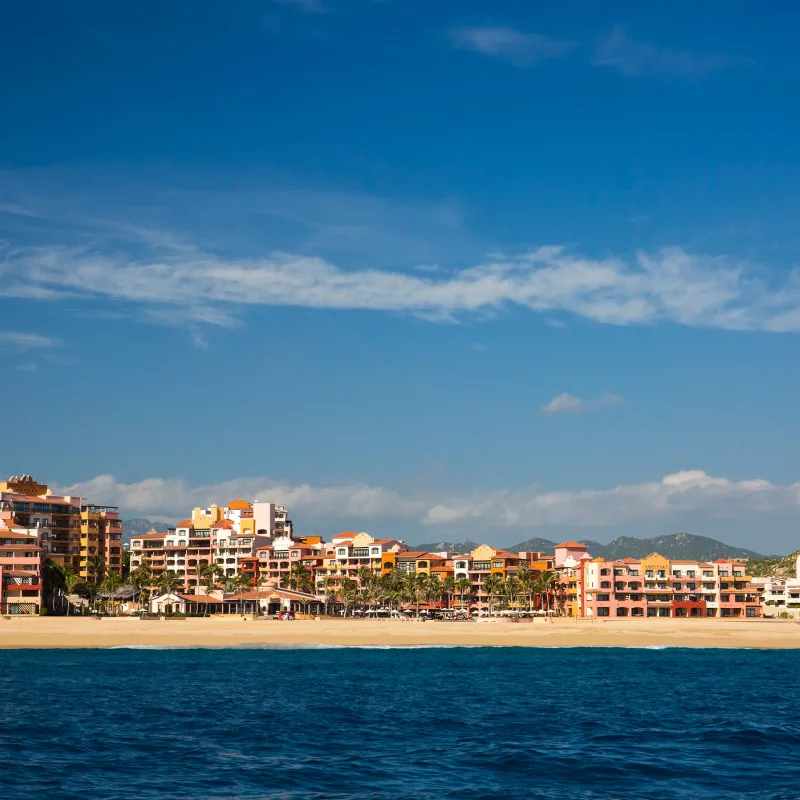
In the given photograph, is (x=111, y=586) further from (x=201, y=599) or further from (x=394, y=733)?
(x=394, y=733)

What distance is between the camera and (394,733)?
51000 mm

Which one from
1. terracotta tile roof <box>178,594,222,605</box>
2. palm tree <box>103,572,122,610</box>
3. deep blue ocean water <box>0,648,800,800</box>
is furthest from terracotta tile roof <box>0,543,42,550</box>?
deep blue ocean water <box>0,648,800,800</box>

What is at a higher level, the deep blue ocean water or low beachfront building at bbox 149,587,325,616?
the deep blue ocean water

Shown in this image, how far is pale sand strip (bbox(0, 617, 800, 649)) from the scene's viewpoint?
129 m

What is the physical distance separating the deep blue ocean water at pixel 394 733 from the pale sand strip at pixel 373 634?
3779cm

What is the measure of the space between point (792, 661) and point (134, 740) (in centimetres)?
8408

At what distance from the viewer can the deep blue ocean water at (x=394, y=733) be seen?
38406mm

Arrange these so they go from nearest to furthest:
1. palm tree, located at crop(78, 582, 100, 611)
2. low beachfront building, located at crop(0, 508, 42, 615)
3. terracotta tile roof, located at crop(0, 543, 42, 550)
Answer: low beachfront building, located at crop(0, 508, 42, 615) < terracotta tile roof, located at crop(0, 543, 42, 550) < palm tree, located at crop(78, 582, 100, 611)

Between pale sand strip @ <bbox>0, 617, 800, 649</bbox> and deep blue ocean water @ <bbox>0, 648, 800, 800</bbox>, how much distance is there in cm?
3779

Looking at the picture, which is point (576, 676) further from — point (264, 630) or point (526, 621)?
point (526, 621)

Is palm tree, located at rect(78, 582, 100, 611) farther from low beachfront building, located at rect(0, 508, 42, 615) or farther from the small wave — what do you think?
the small wave

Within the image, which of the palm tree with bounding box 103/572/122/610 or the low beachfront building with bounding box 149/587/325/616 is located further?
the low beachfront building with bounding box 149/587/325/616

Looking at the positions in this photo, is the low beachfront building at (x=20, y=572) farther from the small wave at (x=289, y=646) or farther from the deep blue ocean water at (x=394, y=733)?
the deep blue ocean water at (x=394, y=733)

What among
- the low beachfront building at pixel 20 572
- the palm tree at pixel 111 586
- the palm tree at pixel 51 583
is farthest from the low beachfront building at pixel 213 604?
the low beachfront building at pixel 20 572
